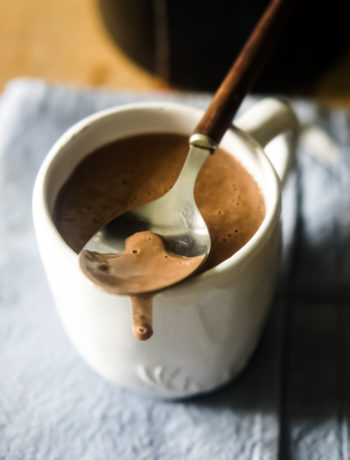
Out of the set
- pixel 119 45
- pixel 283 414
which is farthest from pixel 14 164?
pixel 283 414

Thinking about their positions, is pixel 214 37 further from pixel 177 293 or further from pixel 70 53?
pixel 177 293

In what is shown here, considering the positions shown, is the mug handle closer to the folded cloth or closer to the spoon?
the spoon

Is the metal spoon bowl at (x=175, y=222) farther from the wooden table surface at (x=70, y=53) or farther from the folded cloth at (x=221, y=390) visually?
the wooden table surface at (x=70, y=53)

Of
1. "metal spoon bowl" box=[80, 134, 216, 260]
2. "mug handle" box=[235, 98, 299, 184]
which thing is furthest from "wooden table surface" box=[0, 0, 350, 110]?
"metal spoon bowl" box=[80, 134, 216, 260]

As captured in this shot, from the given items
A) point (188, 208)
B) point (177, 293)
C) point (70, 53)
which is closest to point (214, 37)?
point (70, 53)

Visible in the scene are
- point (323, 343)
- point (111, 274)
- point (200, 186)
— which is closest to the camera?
point (111, 274)

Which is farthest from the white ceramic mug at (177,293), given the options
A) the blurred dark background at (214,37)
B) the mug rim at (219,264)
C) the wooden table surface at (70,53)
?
the wooden table surface at (70,53)

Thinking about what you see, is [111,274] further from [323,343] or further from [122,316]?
[323,343]
